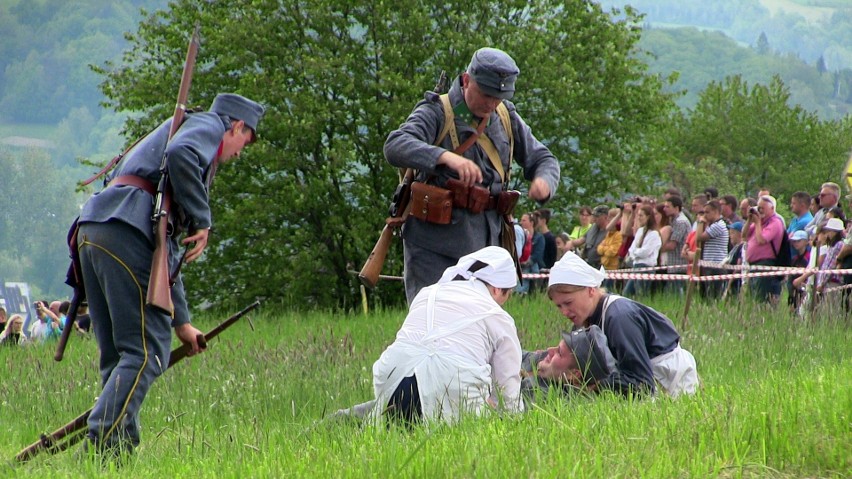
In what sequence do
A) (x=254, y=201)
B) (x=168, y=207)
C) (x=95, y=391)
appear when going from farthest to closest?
(x=254, y=201) → (x=95, y=391) → (x=168, y=207)

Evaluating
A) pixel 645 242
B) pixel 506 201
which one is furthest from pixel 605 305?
pixel 645 242

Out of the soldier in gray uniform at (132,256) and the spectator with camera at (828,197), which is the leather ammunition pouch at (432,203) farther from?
the spectator with camera at (828,197)

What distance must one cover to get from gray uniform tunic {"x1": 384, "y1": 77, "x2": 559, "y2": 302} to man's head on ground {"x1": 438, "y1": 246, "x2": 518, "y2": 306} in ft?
2.81

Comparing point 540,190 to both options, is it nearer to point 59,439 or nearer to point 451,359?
point 451,359

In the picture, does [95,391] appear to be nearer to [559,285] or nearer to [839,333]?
[559,285]

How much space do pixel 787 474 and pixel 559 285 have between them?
7.74ft

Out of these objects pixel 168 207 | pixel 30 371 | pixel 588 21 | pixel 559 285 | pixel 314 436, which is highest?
pixel 588 21

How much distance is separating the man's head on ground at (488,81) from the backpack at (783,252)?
792cm

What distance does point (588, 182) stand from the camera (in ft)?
102

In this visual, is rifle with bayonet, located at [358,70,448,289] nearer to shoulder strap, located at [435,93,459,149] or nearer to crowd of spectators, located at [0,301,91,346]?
shoulder strap, located at [435,93,459,149]

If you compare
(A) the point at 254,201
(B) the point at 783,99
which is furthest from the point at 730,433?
(B) the point at 783,99

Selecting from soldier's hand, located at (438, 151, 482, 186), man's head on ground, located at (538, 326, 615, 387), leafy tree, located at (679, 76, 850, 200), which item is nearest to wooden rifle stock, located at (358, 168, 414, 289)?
soldier's hand, located at (438, 151, 482, 186)

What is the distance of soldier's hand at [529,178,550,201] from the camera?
6609 mm

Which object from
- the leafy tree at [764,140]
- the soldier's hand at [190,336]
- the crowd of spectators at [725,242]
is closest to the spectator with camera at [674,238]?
the crowd of spectators at [725,242]
